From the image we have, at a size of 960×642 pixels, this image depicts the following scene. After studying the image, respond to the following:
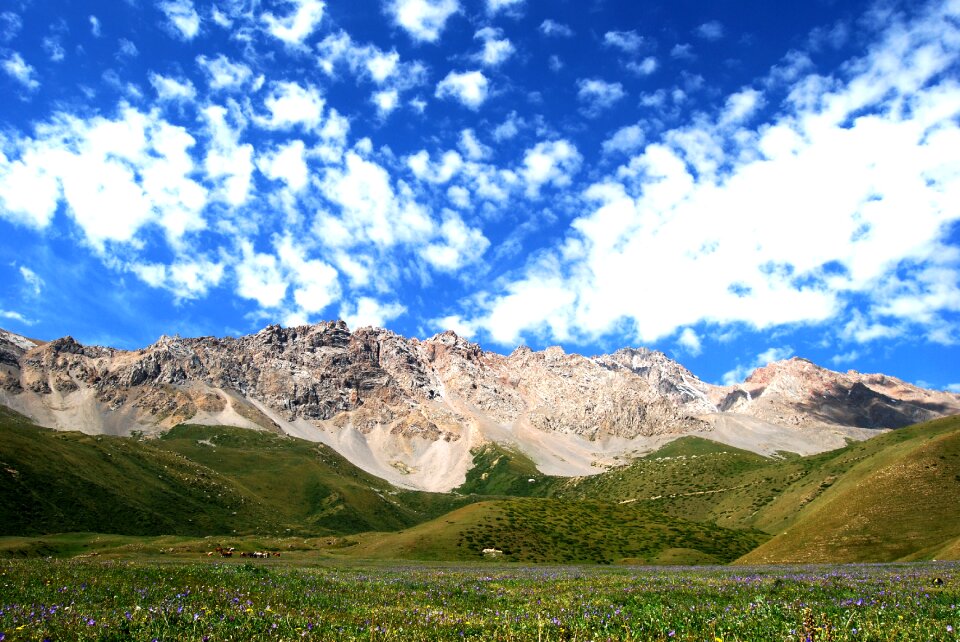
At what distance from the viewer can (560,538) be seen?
91.2m

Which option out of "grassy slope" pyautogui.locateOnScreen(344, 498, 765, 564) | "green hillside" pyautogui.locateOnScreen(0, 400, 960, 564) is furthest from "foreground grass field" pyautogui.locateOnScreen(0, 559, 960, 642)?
"grassy slope" pyautogui.locateOnScreen(344, 498, 765, 564)

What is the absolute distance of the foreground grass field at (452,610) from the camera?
9617 millimetres

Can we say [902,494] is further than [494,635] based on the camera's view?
Yes

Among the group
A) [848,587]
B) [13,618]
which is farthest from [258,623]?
[848,587]

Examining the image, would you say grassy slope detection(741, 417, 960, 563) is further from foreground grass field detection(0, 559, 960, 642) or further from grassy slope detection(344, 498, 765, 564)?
foreground grass field detection(0, 559, 960, 642)

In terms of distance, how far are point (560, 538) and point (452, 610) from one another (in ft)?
270

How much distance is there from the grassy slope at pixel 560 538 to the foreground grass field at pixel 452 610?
2336 inches

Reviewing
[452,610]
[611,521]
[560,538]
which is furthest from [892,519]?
[452,610]

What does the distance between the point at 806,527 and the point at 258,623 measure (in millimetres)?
80988

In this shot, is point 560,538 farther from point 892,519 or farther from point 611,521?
point 892,519

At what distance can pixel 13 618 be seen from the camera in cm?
1145

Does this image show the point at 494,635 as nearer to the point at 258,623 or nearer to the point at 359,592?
the point at 258,623

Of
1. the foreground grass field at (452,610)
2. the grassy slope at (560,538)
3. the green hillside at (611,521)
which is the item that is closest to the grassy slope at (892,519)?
the green hillside at (611,521)

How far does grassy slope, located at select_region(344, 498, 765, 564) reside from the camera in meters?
80.8
